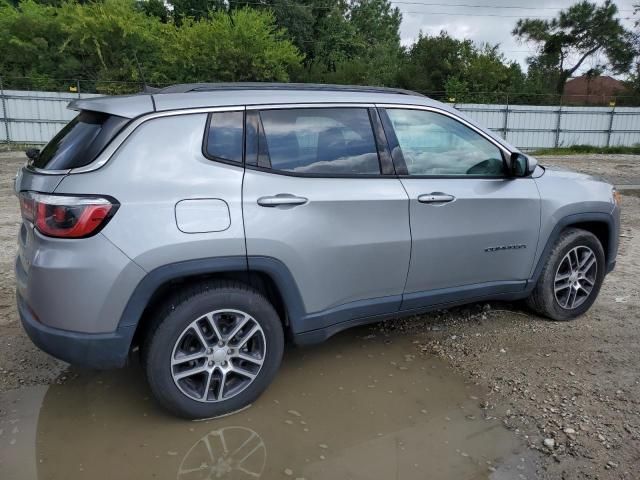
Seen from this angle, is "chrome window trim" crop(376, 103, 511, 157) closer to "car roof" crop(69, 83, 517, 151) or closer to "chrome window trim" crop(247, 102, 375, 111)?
"car roof" crop(69, 83, 517, 151)

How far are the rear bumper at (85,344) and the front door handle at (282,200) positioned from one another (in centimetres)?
94

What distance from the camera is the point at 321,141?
3.27 meters

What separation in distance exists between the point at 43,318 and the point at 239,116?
1470 millimetres

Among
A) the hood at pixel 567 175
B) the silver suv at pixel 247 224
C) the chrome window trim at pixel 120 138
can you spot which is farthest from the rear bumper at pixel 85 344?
the hood at pixel 567 175

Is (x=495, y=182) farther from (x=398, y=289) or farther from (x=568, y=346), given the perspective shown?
(x=568, y=346)

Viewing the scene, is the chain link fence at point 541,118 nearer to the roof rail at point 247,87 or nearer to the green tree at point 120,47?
the green tree at point 120,47

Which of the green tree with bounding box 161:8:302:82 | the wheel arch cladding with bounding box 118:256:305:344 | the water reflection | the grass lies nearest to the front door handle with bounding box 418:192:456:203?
the wheel arch cladding with bounding box 118:256:305:344

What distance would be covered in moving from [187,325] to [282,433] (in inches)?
31.4

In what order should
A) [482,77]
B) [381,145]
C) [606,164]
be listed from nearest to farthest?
[381,145], [606,164], [482,77]

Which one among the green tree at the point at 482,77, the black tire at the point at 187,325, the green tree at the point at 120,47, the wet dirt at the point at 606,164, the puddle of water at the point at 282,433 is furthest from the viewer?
the green tree at the point at 482,77

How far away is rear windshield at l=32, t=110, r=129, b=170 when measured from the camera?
2738mm

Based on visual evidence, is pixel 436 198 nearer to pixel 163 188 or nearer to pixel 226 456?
pixel 163 188

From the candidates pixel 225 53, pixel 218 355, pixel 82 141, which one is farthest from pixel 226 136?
pixel 225 53

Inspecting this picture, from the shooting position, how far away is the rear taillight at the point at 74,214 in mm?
2572
